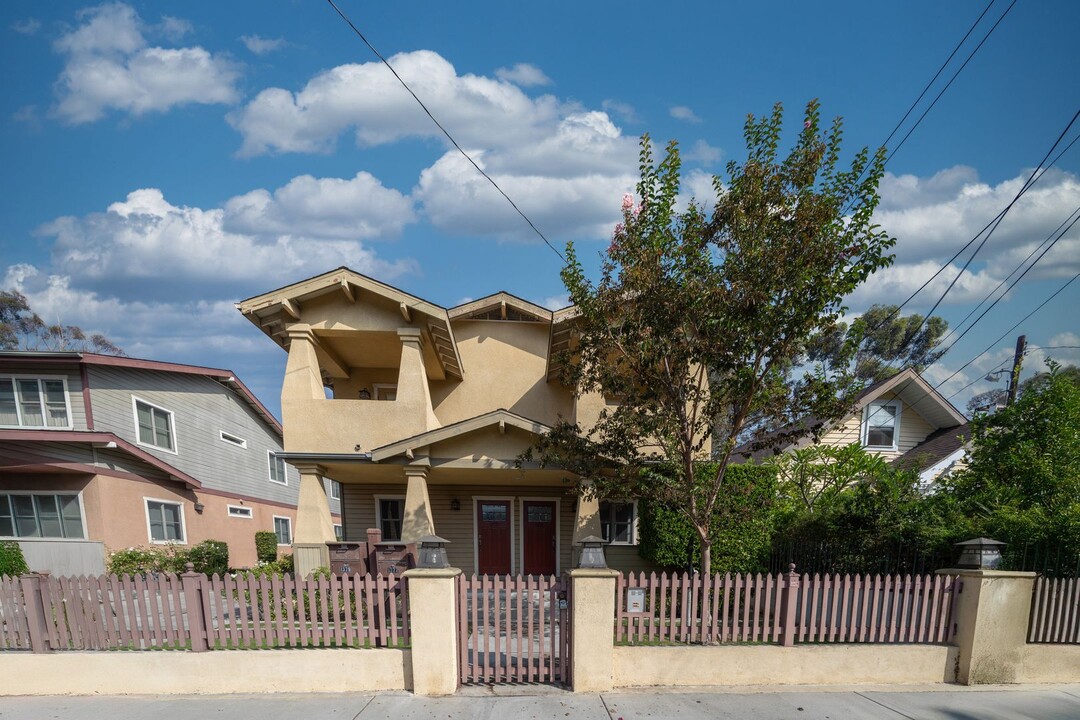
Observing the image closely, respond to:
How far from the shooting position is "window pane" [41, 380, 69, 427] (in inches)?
508

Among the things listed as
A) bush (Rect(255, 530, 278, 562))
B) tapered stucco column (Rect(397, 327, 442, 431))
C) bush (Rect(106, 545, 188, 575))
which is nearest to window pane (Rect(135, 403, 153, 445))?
bush (Rect(106, 545, 188, 575))

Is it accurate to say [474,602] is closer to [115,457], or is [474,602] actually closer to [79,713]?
[79,713]

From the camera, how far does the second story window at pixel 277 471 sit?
20922 mm

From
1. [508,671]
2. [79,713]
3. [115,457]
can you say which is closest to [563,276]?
[508,671]

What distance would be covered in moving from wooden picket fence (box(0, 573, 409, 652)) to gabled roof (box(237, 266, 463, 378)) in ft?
19.8

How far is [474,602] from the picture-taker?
5457 millimetres

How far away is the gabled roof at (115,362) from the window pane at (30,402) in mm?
582

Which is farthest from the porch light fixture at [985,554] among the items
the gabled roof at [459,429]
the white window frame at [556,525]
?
the white window frame at [556,525]

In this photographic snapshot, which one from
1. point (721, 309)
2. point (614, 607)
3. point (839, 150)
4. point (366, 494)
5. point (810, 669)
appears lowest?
point (366, 494)

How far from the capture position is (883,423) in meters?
14.9

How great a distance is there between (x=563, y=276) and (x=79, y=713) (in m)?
7.38

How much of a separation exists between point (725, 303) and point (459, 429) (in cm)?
578

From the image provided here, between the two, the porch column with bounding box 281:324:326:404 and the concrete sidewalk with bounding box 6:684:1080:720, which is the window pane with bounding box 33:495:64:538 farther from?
the concrete sidewalk with bounding box 6:684:1080:720

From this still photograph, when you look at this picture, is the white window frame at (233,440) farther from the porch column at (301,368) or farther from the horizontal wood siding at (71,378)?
the porch column at (301,368)
